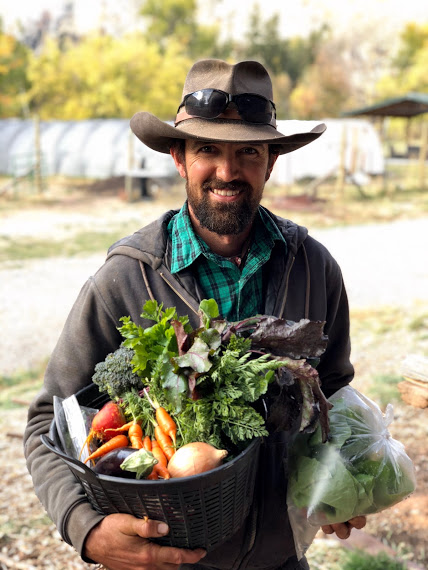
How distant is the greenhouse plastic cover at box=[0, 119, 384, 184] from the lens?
1008 inches

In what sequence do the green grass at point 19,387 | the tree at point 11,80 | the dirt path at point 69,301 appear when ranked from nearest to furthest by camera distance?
1. the dirt path at point 69,301
2. the green grass at point 19,387
3. the tree at point 11,80

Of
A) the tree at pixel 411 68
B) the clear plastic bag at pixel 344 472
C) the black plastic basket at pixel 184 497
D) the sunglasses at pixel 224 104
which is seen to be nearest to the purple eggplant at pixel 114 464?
the black plastic basket at pixel 184 497

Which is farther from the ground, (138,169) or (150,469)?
(150,469)

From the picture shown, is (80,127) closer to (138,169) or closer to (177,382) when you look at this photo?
(138,169)

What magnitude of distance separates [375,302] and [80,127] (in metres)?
21.1

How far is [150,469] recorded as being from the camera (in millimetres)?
1628

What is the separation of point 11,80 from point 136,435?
128ft

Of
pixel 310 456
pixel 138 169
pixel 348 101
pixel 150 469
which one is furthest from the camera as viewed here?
pixel 348 101

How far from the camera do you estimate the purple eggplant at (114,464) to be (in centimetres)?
164

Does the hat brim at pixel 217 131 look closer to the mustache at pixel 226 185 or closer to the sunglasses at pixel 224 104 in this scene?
the sunglasses at pixel 224 104

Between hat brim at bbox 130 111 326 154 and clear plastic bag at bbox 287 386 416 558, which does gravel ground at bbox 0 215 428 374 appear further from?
clear plastic bag at bbox 287 386 416 558

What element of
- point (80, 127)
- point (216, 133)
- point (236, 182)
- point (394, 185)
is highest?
point (216, 133)

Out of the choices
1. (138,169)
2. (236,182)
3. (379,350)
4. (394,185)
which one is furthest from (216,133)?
(394,185)

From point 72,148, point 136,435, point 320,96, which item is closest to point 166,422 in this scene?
point 136,435
